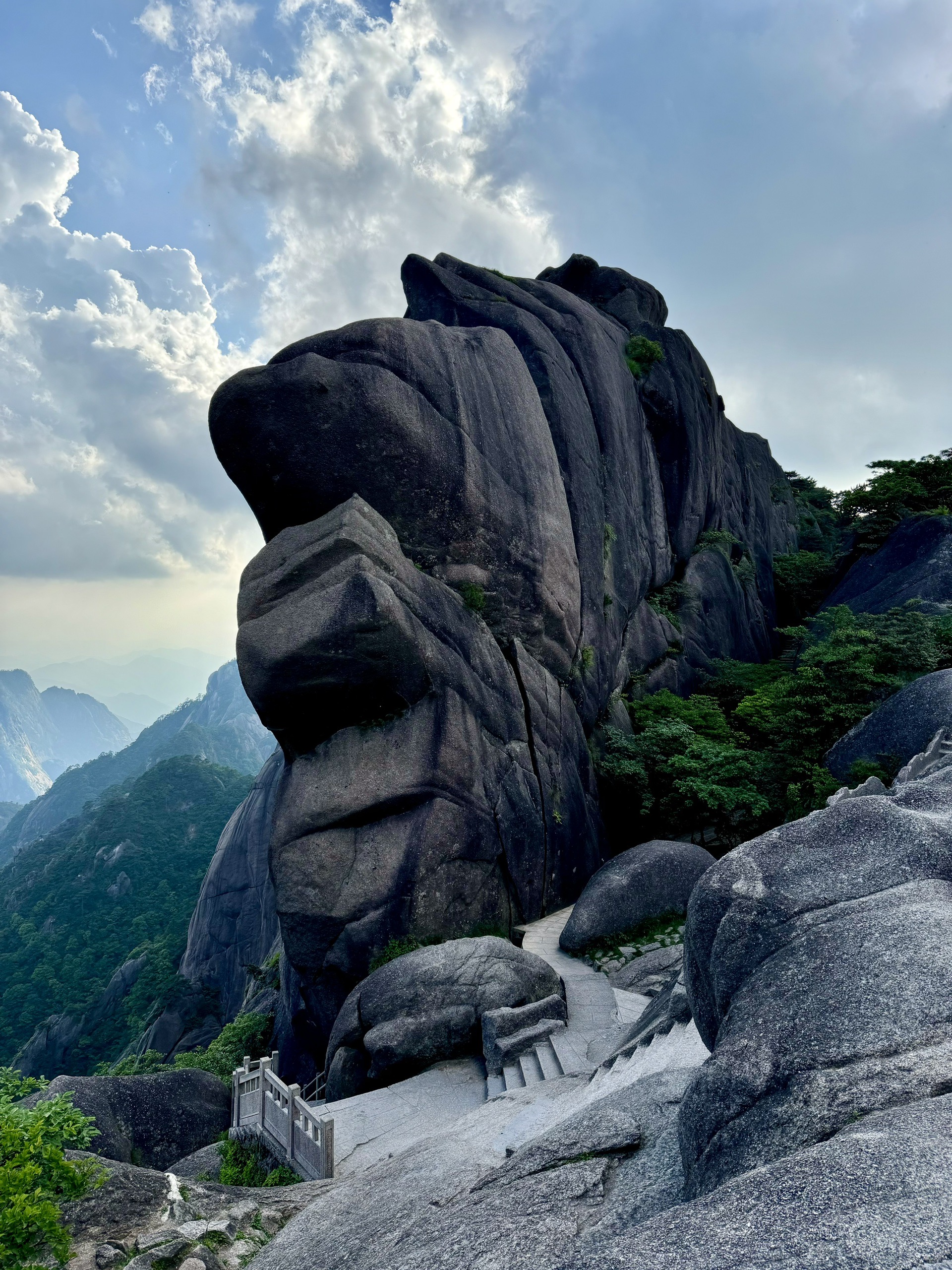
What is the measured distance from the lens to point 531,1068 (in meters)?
10.9

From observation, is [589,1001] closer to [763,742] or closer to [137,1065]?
[763,742]

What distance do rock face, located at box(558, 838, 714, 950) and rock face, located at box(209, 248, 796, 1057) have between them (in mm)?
2078

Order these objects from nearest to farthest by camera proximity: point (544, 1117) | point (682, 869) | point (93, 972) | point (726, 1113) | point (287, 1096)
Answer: point (726, 1113), point (544, 1117), point (287, 1096), point (682, 869), point (93, 972)

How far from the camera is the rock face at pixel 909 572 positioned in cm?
2320

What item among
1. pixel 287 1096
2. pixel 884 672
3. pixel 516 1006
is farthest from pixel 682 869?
pixel 287 1096

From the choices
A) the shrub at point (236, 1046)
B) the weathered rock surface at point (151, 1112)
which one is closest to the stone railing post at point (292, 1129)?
the weathered rock surface at point (151, 1112)

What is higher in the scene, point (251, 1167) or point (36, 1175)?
point (36, 1175)

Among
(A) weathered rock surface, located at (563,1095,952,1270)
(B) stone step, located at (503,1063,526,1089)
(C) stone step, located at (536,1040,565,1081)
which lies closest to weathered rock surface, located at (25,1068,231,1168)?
(B) stone step, located at (503,1063,526,1089)

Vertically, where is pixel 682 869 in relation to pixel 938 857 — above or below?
below

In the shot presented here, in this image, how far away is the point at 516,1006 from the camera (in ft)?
40.9

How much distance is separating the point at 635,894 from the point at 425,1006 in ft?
18.9

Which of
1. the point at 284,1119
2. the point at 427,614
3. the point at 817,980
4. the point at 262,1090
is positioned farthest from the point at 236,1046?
the point at 817,980

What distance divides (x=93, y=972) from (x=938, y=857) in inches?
2395

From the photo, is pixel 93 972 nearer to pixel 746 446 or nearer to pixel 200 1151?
pixel 200 1151
